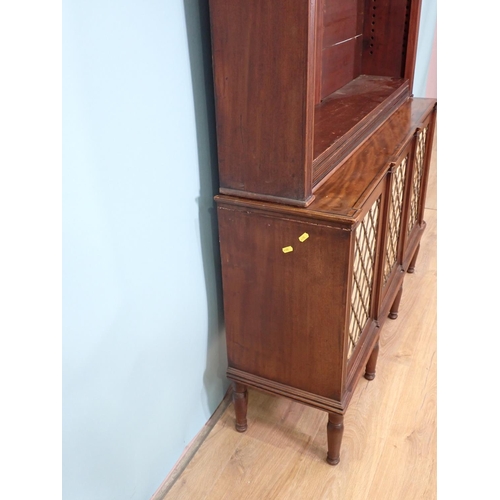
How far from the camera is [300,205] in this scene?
1095mm

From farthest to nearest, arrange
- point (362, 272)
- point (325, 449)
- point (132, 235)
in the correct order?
point (325, 449) → point (362, 272) → point (132, 235)

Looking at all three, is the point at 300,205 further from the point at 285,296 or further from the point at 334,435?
the point at 334,435

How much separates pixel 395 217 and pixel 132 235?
0.91 meters

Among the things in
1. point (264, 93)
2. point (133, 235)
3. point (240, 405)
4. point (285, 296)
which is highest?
point (264, 93)

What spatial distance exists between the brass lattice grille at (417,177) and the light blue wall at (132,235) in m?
0.87

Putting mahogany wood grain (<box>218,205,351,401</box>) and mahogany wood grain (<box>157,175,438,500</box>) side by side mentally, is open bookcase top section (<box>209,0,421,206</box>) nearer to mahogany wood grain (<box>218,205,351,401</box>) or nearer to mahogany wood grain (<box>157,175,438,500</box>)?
mahogany wood grain (<box>218,205,351,401</box>)

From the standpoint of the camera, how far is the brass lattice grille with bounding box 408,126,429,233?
1.79 m

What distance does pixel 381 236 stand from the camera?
55.6 inches

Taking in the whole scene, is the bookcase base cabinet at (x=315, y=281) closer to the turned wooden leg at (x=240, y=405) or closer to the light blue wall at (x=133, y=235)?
the turned wooden leg at (x=240, y=405)

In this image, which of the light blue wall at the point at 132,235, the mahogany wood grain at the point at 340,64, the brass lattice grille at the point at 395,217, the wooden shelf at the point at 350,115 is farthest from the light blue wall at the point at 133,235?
the mahogany wood grain at the point at 340,64

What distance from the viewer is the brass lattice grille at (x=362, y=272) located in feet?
3.99

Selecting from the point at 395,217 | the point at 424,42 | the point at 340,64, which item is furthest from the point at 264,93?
the point at 424,42

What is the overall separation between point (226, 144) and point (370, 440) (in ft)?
3.18

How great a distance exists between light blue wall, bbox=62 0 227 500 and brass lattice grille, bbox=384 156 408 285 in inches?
22.0
